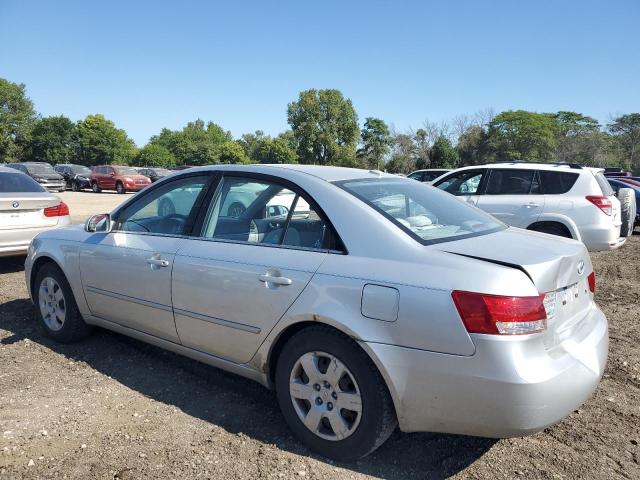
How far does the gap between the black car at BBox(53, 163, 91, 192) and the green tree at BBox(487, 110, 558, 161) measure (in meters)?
45.6

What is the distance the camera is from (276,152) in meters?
77.1

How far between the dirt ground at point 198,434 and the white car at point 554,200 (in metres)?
3.64

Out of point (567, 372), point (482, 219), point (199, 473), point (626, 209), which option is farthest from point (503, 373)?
point (626, 209)

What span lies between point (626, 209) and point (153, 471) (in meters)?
8.81

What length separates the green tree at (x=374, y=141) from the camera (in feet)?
262

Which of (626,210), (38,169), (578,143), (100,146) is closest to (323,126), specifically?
(100,146)

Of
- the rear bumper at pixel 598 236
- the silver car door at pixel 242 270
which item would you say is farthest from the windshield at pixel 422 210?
the rear bumper at pixel 598 236

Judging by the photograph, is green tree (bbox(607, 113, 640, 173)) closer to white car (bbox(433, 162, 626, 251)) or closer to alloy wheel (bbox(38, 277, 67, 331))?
white car (bbox(433, 162, 626, 251))

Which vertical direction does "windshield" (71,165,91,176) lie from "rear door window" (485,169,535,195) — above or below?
below

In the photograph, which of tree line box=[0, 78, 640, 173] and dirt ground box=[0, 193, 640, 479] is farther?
tree line box=[0, 78, 640, 173]

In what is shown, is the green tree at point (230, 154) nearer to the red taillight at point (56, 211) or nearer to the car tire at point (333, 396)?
the red taillight at point (56, 211)

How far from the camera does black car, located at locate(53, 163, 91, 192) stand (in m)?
32.0

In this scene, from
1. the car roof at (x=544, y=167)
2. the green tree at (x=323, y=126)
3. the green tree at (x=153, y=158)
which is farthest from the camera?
the green tree at (x=323, y=126)

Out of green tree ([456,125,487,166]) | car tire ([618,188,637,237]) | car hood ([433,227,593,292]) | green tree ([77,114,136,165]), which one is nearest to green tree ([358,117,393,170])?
green tree ([456,125,487,166])
